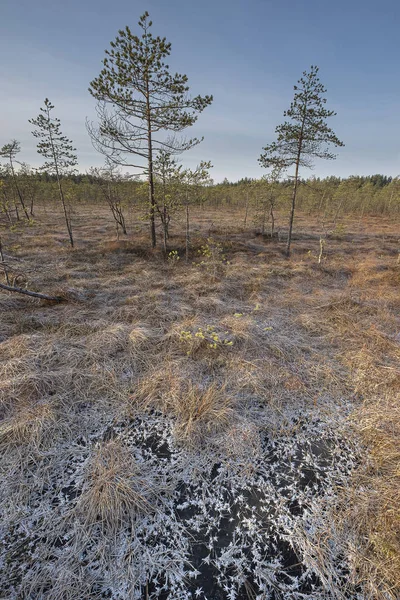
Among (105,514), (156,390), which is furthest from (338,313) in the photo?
(105,514)

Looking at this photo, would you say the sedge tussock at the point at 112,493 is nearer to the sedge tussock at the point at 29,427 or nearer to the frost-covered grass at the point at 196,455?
the frost-covered grass at the point at 196,455

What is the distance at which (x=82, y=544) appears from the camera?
1.81m

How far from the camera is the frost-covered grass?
174 cm

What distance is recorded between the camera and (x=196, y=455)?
2580mm

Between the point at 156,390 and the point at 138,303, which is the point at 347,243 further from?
the point at 156,390

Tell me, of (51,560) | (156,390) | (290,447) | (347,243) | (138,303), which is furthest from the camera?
(347,243)

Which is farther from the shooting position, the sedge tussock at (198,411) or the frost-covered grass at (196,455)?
the sedge tussock at (198,411)

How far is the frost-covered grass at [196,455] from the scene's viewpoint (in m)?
1.74

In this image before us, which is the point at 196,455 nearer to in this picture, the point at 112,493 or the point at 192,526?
the point at 192,526

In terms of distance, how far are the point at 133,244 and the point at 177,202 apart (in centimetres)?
410

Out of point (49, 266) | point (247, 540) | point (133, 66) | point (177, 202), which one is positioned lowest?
point (247, 540)

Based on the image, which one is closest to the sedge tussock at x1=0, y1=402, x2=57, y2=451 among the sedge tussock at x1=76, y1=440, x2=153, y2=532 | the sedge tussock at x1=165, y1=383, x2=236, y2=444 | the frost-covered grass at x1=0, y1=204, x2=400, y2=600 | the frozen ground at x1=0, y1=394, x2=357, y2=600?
the frost-covered grass at x1=0, y1=204, x2=400, y2=600

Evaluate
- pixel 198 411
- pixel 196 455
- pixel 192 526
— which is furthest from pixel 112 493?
pixel 198 411

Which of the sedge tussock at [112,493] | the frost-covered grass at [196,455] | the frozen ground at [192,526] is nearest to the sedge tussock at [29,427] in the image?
the frost-covered grass at [196,455]
